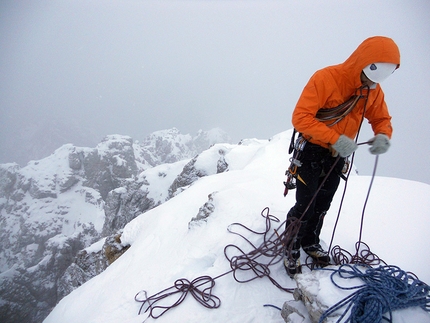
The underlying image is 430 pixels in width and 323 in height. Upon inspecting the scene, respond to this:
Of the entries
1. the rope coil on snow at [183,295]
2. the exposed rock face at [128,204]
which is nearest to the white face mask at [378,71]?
the rope coil on snow at [183,295]

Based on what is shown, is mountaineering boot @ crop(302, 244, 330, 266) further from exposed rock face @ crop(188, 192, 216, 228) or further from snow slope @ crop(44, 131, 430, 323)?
exposed rock face @ crop(188, 192, 216, 228)

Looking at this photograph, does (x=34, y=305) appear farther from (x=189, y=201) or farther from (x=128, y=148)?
(x=128, y=148)

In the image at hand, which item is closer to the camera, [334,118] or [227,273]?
[334,118]

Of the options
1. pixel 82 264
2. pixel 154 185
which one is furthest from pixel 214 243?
pixel 154 185

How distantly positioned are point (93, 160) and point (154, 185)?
50.8 m

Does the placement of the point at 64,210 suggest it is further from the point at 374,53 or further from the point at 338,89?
the point at 374,53

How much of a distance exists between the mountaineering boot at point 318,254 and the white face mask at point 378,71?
2.39m

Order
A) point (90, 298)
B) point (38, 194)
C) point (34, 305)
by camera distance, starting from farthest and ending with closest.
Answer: point (38, 194) → point (34, 305) → point (90, 298)

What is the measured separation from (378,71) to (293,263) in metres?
2.57

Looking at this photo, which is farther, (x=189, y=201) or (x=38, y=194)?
(x=38, y=194)

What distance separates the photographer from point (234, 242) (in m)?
3.75

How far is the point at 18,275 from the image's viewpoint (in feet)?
100

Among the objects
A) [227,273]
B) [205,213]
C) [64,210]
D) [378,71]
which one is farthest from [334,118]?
[64,210]

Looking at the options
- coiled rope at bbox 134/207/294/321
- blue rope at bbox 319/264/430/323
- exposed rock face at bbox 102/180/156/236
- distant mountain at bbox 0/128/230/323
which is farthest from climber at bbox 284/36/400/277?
exposed rock face at bbox 102/180/156/236
